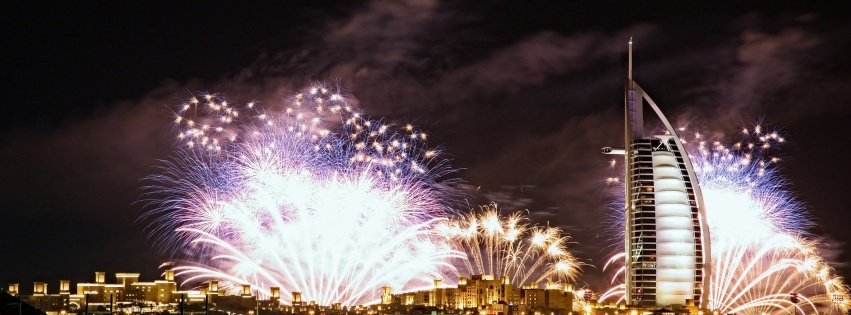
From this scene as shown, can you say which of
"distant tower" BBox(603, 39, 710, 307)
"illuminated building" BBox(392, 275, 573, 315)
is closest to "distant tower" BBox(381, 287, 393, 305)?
"illuminated building" BBox(392, 275, 573, 315)

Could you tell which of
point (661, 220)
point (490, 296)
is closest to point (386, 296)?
point (490, 296)

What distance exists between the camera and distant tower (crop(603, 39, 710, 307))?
119m

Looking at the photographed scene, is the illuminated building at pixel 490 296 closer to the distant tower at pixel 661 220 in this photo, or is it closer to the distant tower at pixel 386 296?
the distant tower at pixel 386 296

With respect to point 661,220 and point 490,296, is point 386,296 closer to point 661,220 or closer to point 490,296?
point 490,296

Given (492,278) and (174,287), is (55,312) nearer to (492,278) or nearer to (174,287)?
(174,287)

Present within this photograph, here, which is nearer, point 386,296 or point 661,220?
point 661,220

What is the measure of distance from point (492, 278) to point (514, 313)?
15.7m

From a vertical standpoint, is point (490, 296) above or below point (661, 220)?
below

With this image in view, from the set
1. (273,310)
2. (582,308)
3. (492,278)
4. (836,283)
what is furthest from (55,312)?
(836,283)

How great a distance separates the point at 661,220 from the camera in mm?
120000

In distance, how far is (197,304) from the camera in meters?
156

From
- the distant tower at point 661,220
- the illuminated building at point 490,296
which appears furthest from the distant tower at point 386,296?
the distant tower at point 661,220

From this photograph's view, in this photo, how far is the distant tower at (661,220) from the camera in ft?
389

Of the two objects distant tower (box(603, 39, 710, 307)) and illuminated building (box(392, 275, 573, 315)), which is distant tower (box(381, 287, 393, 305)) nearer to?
illuminated building (box(392, 275, 573, 315))
